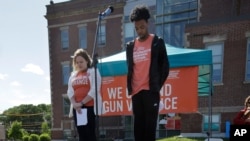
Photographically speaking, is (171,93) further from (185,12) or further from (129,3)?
(129,3)

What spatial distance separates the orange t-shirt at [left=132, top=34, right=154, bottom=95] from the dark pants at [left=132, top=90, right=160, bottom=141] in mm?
78

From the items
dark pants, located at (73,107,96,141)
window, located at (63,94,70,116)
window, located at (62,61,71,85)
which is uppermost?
window, located at (62,61,71,85)

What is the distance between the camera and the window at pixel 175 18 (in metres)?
19.1

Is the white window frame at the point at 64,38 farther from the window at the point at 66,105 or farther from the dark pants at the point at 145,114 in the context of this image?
the dark pants at the point at 145,114

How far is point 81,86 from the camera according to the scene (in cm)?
369

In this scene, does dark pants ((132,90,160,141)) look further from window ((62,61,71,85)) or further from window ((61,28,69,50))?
window ((61,28,69,50))

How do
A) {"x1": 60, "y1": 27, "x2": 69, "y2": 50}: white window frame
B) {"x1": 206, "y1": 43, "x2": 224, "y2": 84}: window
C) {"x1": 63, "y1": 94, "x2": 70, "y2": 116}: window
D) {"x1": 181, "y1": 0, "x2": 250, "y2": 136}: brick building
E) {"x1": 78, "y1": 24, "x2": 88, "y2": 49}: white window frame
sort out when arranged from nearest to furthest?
{"x1": 181, "y1": 0, "x2": 250, "y2": 136}: brick building, {"x1": 206, "y1": 43, "x2": 224, "y2": 84}: window, {"x1": 78, "y1": 24, "x2": 88, "y2": 49}: white window frame, {"x1": 63, "y1": 94, "x2": 70, "y2": 116}: window, {"x1": 60, "y1": 27, "x2": 69, "y2": 50}: white window frame

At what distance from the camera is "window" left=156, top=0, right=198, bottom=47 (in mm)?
19094

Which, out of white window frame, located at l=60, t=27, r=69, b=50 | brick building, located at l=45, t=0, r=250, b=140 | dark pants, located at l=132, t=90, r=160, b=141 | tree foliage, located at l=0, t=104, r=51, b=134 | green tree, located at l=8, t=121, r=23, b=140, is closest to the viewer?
dark pants, located at l=132, t=90, r=160, b=141

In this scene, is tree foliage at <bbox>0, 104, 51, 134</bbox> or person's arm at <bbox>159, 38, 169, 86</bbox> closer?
person's arm at <bbox>159, 38, 169, 86</bbox>

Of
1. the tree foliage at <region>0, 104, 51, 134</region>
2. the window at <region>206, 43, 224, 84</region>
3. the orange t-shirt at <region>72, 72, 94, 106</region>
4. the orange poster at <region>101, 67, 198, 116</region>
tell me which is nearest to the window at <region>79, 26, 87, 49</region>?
the window at <region>206, 43, 224, 84</region>

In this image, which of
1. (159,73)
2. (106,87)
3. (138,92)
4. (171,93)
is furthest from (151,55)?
(106,87)

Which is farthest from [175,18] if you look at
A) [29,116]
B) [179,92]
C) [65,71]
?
[29,116]

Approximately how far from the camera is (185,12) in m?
19.3
